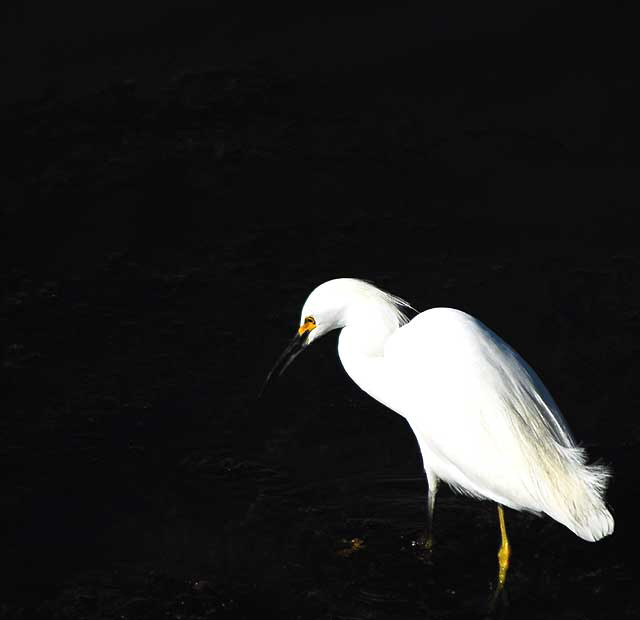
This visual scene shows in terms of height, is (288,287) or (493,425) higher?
(288,287)

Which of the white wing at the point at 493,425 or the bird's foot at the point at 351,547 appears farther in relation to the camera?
the bird's foot at the point at 351,547

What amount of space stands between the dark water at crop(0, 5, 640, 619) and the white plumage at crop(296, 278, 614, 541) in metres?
0.47

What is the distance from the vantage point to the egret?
15.0 ft

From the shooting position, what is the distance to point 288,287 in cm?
651

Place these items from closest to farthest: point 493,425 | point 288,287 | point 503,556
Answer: point 493,425
point 503,556
point 288,287

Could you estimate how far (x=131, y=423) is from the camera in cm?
561

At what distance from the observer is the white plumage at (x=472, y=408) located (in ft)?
15.0

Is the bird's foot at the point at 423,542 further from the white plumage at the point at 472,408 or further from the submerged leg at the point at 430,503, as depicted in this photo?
the white plumage at the point at 472,408

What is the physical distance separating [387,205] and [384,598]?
9.81 ft

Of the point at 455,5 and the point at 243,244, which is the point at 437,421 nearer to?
the point at 243,244

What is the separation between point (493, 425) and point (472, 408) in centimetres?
11

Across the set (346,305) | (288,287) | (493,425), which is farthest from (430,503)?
(288,287)

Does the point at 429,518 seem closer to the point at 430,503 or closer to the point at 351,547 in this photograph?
the point at 430,503

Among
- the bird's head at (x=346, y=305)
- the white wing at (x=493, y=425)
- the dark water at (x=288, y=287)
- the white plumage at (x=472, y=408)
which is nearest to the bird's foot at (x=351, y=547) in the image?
the dark water at (x=288, y=287)
